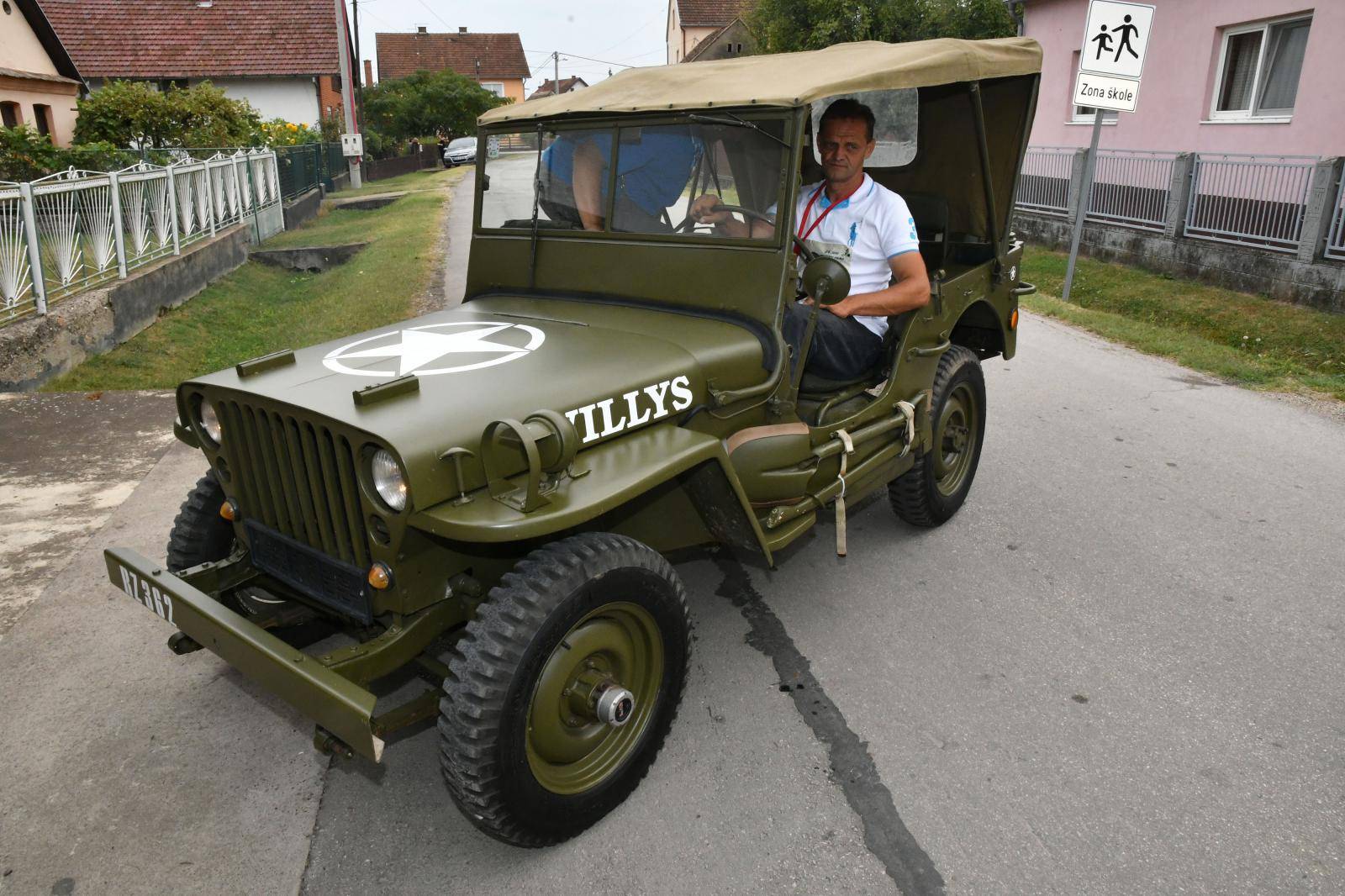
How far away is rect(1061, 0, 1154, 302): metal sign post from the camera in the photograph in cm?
894

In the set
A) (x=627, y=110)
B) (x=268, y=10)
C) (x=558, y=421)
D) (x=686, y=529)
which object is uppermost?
(x=268, y=10)

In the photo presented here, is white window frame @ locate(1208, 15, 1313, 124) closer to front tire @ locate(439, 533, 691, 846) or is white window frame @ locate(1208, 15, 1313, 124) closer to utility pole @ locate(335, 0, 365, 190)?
front tire @ locate(439, 533, 691, 846)

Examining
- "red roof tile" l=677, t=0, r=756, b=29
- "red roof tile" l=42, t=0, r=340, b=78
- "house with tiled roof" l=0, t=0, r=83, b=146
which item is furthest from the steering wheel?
"red roof tile" l=677, t=0, r=756, b=29

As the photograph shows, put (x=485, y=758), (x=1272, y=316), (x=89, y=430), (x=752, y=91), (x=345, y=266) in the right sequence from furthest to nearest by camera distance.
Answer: (x=345, y=266), (x=1272, y=316), (x=89, y=430), (x=752, y=91), (x=485, y=758)

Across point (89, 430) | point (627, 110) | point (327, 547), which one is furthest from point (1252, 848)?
point (89, 430)

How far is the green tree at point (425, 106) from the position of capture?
41125 mm

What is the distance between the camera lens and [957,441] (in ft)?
15.0

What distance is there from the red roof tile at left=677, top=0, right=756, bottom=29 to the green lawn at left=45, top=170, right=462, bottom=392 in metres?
43.3

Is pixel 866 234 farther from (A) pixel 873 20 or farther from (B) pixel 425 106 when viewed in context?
(B) pixel 425 106

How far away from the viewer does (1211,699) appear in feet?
10.5

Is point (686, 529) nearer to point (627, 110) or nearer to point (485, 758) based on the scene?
point (485, 758)

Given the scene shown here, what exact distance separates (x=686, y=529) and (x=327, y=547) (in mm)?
1170

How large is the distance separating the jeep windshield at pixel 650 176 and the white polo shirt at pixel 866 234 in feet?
1.64

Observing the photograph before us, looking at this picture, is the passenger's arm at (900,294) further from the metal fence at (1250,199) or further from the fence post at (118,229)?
the fence post at (118,229)
